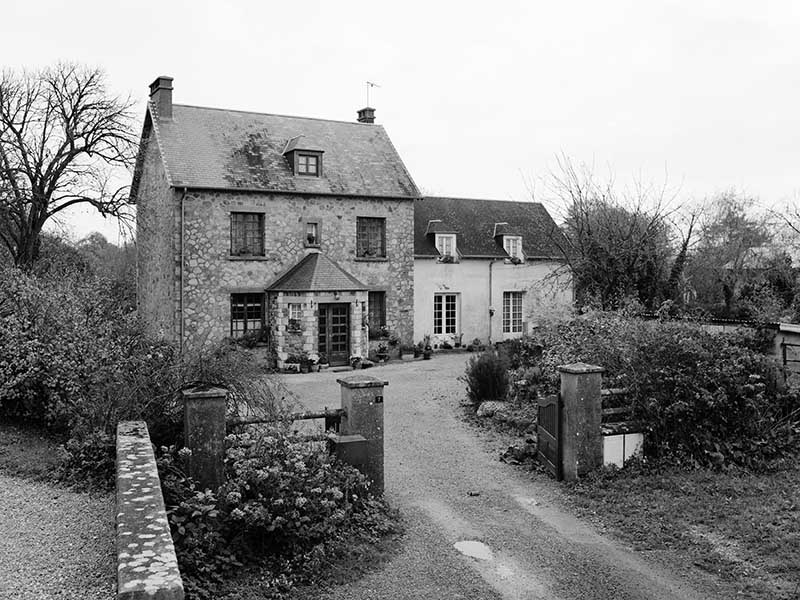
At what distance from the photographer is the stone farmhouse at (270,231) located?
22062 mm

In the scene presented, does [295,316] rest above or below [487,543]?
above

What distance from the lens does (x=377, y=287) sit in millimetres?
25156

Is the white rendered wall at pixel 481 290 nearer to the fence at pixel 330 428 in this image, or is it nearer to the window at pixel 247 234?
the window at pixel 247 234

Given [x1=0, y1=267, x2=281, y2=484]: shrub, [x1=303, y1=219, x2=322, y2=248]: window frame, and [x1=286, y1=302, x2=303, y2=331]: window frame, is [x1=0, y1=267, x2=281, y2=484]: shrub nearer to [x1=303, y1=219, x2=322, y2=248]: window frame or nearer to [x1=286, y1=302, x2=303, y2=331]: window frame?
[x1=286, y1=302, x2=303, y2=331]: window frame

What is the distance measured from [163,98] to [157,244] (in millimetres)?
5064

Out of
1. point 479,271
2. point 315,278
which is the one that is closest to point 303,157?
point 315,278

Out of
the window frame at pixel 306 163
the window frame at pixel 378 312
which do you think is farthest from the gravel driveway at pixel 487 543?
the window frame at pixel 306 163

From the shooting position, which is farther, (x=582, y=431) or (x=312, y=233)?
(x=312, y=233)

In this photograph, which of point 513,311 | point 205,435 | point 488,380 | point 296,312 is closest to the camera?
point 205,435

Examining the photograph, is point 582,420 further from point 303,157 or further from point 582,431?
point 303,157

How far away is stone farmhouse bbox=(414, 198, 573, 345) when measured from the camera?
89.5 feet

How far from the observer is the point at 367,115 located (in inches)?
1108

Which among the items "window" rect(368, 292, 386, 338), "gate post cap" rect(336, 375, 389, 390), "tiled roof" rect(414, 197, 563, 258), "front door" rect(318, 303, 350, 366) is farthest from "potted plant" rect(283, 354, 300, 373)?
"gate post cap" rect(336, 375, 389, 390)

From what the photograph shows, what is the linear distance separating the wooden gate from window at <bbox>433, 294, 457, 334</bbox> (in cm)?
1705
